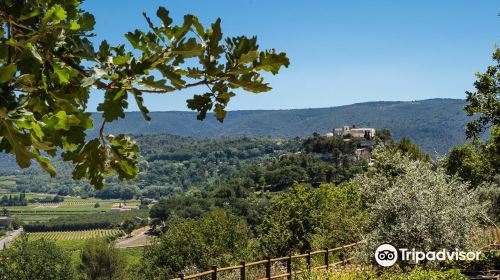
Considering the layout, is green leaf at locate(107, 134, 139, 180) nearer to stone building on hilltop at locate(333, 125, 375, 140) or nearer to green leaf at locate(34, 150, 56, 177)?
green leaf at locate(34, 150, 56, 177)

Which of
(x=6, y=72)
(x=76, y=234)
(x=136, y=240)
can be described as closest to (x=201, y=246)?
(x=6, y=72)

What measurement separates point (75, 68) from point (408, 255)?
16.0 meters

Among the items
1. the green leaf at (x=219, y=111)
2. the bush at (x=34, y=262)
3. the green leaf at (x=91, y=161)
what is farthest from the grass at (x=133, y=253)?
the green leaf at (x=219, y=111)

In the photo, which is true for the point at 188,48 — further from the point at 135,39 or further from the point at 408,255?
the point at 408,255

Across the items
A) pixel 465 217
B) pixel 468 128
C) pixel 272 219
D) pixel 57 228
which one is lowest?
pixel 57 228

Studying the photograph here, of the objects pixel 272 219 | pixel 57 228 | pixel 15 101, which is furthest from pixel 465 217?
pixel 57 228

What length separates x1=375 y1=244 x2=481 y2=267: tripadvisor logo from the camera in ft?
52.2

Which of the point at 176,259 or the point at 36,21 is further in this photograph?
the point at 176,259

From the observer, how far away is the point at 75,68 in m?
1.61

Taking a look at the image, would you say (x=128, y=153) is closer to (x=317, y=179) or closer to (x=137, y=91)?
(x=137, y=91)

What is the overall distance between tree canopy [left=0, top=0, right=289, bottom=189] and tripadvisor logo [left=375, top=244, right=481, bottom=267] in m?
15.5

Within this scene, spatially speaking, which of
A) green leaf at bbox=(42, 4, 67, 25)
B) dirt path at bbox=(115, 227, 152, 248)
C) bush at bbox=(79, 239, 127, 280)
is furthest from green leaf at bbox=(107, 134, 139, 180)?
dirt path at bbox=(115, 227, 152, 248)

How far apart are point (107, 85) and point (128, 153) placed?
2.55ft

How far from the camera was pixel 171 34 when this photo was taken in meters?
1.48
